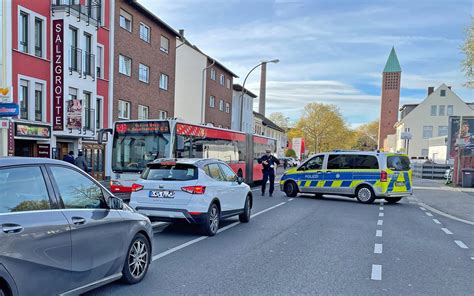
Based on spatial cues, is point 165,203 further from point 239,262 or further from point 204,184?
point 239,262

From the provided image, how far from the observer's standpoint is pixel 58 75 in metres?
19.2

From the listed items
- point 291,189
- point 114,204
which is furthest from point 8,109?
point 291,189

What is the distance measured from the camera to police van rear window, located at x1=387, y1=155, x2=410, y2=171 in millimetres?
14984

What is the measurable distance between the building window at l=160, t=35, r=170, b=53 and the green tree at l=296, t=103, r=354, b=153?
56.1 metres

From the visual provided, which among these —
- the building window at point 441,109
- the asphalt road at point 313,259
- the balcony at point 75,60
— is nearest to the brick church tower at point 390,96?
the building window at point 441,109

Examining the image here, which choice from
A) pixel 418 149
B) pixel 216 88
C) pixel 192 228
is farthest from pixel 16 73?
pixel 418 149

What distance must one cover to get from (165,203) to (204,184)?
864 millimetres

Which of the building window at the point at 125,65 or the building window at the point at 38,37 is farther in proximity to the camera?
the building window at the point at 125,65

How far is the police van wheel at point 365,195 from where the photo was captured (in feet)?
49.3

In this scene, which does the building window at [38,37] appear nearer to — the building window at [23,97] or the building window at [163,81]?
the building window at [23,97]

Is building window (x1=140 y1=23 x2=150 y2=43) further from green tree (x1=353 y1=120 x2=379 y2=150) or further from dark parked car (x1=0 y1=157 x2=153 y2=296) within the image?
green tree (x1=353 y1=120 x2=379 y2=150)

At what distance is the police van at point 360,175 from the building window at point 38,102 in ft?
40.4

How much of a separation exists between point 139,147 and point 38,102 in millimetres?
8513

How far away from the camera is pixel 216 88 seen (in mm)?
42688
